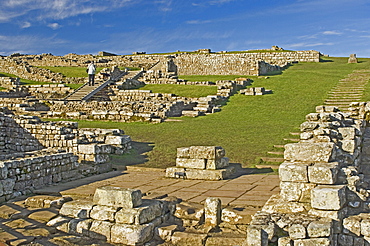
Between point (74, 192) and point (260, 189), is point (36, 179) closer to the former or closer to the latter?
point (74, 192)

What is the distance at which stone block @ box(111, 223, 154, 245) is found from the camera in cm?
694

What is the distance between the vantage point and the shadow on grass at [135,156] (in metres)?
13.3

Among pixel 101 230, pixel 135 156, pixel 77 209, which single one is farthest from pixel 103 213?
pixel 135 156

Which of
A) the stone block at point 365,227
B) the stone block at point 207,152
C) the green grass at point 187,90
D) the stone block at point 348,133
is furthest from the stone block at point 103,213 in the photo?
the green grass at point 187,90

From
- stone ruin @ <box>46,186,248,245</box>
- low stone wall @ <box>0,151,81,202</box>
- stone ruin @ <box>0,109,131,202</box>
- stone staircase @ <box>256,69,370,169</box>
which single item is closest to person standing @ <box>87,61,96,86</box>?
stone ruin @ <box>0,109,131,202</box>

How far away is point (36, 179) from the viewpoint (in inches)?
405

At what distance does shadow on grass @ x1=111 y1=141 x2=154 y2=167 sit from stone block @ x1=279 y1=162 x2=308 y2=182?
6590mm

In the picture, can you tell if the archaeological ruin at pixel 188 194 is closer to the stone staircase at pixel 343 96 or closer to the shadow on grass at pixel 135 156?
the shadow on grass at pixel 135 156

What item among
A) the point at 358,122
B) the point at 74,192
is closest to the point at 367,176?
the point at 358,122

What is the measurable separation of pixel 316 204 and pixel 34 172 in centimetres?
673

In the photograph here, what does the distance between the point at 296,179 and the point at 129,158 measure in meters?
7.52

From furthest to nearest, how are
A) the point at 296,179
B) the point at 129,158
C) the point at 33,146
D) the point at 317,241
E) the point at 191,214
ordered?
the point at 33,146, the point at 129,158, the point at 191,214, the point at 296,179, the point at 317,241

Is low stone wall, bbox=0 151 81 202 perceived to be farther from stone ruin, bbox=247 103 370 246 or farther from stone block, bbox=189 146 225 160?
stone ruin, bbox=247 103 370 246

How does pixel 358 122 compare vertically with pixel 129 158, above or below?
above
